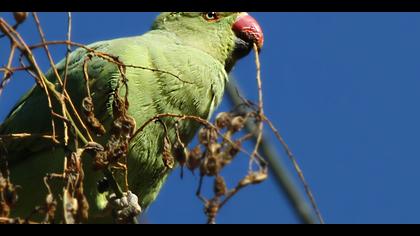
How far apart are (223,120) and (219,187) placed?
460mm

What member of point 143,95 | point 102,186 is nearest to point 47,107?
point 143,95

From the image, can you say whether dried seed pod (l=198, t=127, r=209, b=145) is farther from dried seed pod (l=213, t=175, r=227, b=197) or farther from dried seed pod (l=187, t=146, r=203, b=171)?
dried seed pod (l=213, t=175, r=227, b=197)

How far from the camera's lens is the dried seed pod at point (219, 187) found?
2381 mm

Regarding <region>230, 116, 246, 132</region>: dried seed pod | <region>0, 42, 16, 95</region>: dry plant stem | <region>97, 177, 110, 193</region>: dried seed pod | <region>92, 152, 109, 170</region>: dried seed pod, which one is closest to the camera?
<region>0, 42, 16, 95</region>: dry plant stem

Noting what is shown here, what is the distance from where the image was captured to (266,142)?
4.13 metres

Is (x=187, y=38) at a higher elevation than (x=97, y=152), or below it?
higher

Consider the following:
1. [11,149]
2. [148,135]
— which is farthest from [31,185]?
[148,135]

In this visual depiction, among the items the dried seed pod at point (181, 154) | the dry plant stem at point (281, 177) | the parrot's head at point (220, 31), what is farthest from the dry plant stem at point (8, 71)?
the parrot's head at point (220, 31)

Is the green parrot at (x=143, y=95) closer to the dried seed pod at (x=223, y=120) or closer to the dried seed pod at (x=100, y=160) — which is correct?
the dried seed pod at (x=223, y=120)

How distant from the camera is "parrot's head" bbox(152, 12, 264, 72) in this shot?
4.53 meters

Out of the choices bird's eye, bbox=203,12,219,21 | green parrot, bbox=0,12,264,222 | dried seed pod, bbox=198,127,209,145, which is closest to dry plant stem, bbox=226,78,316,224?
green parrot, bbox=0,12,264,222

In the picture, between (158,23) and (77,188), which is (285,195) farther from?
(77,188)

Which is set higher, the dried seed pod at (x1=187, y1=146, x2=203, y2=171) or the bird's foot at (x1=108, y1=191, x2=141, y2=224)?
the dried seed pod at (x1=187, y1=146, x2=203, y2=171)

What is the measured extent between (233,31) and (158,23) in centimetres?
48
